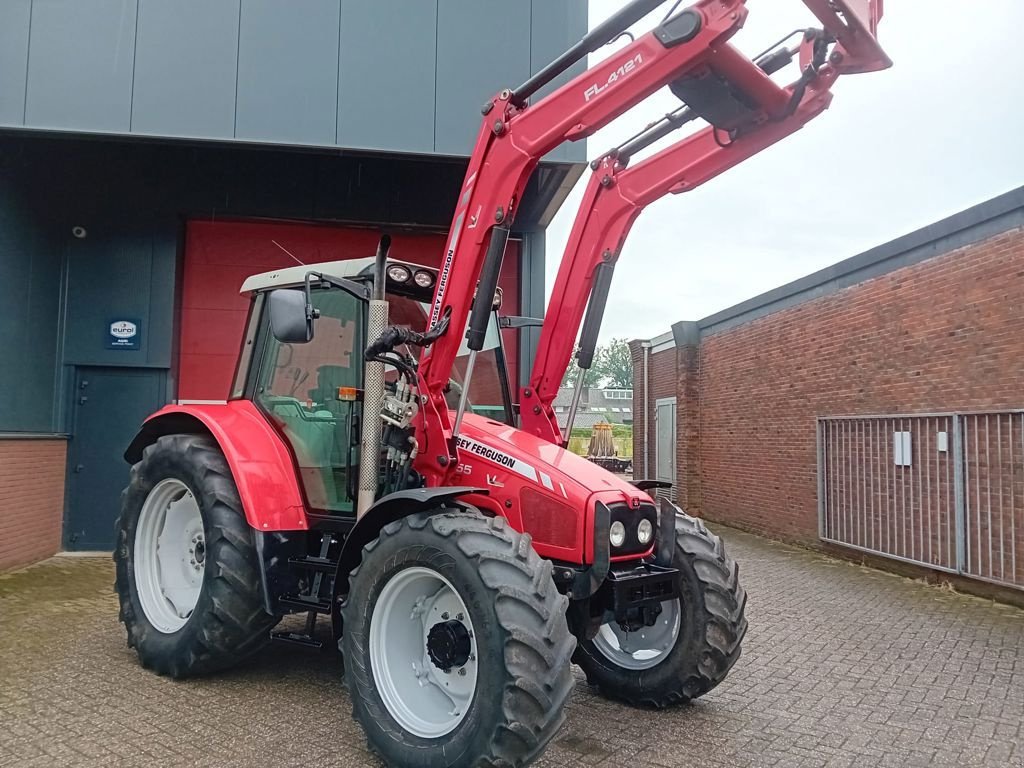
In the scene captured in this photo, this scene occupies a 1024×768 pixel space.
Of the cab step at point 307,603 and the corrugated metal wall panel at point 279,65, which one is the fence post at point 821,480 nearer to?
the corrugated metal wall panel at point 279,65

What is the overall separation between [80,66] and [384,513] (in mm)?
6495

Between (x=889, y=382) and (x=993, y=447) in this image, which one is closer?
(x=993, y=447)

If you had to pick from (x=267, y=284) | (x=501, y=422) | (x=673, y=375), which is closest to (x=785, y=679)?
(x=501, y=422)

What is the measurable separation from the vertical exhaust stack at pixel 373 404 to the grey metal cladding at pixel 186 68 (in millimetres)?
4653

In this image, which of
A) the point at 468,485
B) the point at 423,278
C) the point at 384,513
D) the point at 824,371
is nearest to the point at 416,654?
the point at 384,513

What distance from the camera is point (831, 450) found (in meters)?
10.8

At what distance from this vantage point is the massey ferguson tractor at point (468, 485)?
3.33 m

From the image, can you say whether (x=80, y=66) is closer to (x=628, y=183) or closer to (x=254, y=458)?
(x=254, y=458)

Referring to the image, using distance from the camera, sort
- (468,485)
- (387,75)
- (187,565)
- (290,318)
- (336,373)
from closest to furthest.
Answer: (290,318), (468,485), (336,373), (187,565), (387,75)

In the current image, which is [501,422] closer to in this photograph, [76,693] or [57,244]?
[76,693]

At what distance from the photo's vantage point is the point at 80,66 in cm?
775

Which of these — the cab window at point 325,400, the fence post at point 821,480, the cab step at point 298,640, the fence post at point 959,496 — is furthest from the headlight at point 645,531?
the fence post at point 821,480

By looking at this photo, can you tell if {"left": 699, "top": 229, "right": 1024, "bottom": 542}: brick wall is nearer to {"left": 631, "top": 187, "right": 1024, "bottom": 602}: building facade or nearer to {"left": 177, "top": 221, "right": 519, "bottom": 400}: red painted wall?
{"left": 631, "top": 187, "right": 1024, "bottom": 602}: building facade

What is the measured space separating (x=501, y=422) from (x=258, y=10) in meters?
5.52
